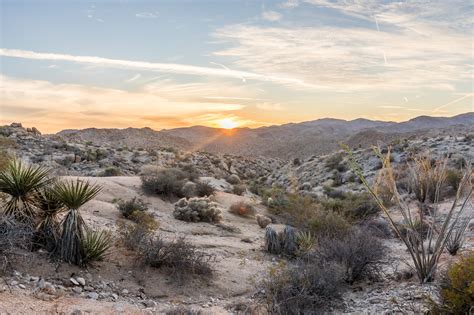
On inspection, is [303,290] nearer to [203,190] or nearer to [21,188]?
[21,188]

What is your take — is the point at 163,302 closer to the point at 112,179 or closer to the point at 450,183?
the point at 112,179

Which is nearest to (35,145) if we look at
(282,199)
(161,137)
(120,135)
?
(282,199)

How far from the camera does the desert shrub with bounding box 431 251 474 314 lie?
6.03 m

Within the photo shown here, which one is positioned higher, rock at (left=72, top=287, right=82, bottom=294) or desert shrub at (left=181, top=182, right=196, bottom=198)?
desert shrub at (left=181, top=182, right=196, bottom=198)

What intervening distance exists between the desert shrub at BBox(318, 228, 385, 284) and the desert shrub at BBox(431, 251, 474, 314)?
8.82ft

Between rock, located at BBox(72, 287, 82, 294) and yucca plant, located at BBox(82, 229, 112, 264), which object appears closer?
rock, located at BBox(72, 287, 82, 294)

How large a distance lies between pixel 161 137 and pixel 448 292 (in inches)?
2884

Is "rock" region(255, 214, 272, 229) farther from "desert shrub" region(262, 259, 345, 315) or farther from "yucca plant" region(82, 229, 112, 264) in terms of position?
"yucca plant" region(82, 229, 112, 264)

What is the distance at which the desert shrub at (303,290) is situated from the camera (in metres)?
6.88

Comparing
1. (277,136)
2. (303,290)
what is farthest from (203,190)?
(277,136)

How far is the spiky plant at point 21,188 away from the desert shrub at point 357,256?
243 inches

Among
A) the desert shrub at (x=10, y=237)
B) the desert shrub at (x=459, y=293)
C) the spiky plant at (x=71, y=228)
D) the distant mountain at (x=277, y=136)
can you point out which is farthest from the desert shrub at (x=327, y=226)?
the distant mountain at (x=277, y=136)

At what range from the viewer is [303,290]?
7.27 m

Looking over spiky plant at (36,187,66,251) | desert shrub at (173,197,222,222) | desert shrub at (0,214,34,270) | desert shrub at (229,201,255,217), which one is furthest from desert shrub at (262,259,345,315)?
desert shrub at (229,201,255,217)
